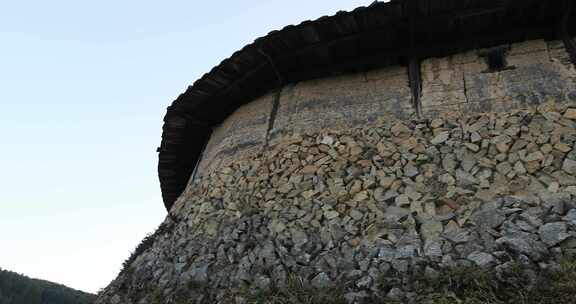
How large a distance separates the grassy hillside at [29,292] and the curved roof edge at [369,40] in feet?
44.4

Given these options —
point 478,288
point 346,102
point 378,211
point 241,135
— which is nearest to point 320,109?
point 346,102

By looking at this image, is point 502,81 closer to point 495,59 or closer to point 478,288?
point 495,59

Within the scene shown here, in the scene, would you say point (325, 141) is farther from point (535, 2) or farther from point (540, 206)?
point (535, 2)

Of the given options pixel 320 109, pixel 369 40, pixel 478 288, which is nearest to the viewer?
pixel 478 288

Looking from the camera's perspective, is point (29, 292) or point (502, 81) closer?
point (502, 81)

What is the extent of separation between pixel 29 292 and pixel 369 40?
19522mm

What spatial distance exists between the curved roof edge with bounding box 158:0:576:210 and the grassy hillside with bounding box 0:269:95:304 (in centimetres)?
1353

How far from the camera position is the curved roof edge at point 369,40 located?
6289 mm

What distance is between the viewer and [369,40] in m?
6.91

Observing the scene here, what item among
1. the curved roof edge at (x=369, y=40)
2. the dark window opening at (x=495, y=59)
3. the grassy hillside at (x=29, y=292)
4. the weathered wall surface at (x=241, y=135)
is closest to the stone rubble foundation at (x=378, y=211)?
the weathered wall surface at (x=241, y=135)

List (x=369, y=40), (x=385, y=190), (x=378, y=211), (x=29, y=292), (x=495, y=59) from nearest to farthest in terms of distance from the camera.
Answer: (x=378, y=211) → (x=385, y=190) → (x=495, y=59) → (x=369, y=40) → (x=29, y=292)

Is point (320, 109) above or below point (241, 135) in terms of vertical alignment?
above

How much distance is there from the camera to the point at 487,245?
4492 mm

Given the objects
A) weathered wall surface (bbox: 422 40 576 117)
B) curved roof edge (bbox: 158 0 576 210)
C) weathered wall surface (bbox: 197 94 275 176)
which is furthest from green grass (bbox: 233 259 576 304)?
curved roof edge (bbox: 158 0 576 210)
